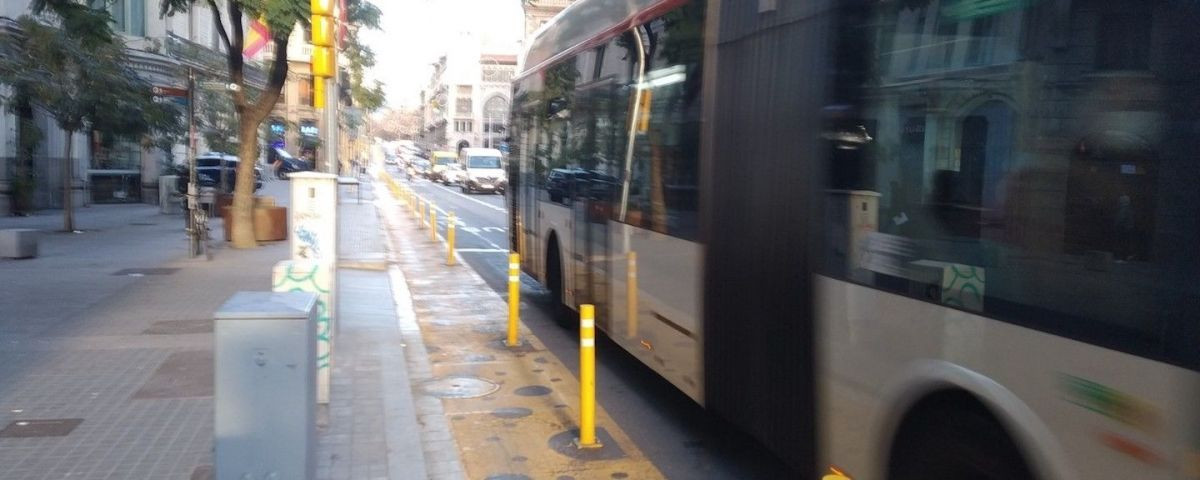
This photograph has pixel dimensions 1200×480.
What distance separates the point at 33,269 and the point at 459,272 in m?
6.55

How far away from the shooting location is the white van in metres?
52.6

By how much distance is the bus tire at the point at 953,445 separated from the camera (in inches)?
147

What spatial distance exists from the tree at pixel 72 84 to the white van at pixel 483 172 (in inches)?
1159

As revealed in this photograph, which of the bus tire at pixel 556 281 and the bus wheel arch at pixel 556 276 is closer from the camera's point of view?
the bus wheel arch at pixel 556 276

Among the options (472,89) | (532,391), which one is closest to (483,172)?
(532,391)

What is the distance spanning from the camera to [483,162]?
53531mm

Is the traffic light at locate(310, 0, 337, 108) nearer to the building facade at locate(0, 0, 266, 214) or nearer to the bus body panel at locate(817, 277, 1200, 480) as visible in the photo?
the bus body panel at locate(817, 277, 1200, 480)

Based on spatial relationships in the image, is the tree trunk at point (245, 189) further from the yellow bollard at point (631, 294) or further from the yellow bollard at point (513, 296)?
the yellow bollard at point (631, 294)

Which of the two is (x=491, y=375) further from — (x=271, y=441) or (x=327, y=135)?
(x=271, y=441)

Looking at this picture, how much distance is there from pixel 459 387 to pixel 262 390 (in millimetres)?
4144

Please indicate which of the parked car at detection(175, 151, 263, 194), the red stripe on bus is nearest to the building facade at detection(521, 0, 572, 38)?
the parked car at detection(175, 151, 263, 194)

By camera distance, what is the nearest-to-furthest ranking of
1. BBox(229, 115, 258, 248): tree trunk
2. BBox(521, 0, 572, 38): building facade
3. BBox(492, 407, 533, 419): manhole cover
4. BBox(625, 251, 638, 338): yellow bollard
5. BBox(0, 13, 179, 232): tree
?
1. BBox(492, 407, 533, 419): manhole cover
2. BBox(625, 251, 638, 338): yellow bollard
3. BBox(229, 115, 258, 248): tree trunk
4. BBox(0, 13, 179, 232): tree
5. BBox(521, 0, 572, 38): building facade

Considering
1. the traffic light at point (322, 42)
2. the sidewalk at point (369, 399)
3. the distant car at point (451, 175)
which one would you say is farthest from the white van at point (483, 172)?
the traffic light at point (322, 42)

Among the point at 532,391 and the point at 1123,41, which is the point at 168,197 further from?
the point at 1123,41
